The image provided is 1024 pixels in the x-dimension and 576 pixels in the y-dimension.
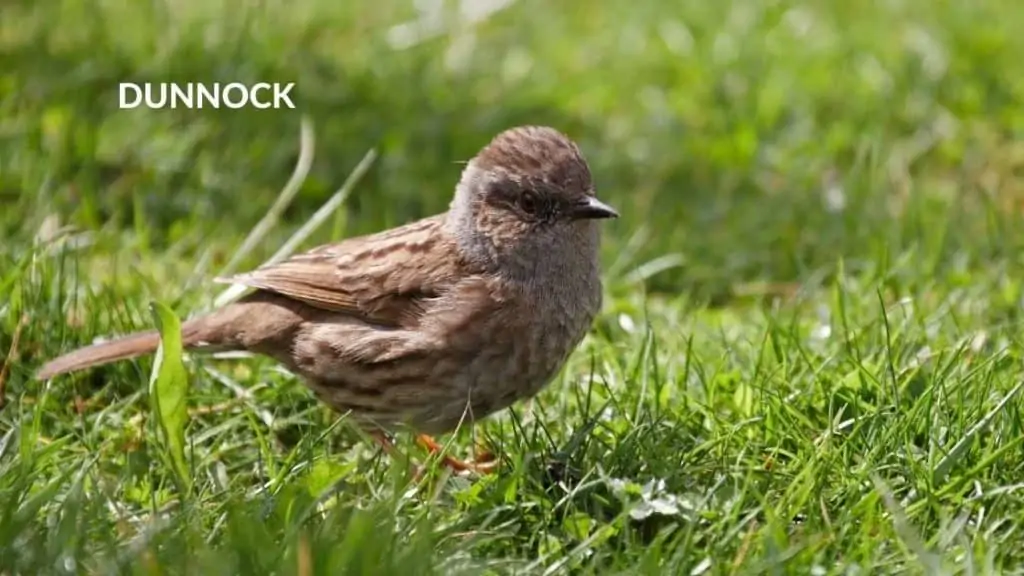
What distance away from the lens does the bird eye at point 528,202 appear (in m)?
5.37

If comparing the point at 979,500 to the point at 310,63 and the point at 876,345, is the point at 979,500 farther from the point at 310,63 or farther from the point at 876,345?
the point at 310,63

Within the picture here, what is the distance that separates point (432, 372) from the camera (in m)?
5.17

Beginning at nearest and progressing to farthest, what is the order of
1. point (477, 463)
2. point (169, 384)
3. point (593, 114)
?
1. point (169, 384)
2. point (477, 463)
3. point (593, 114)

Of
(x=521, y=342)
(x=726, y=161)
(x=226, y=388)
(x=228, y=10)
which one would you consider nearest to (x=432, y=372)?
(x=521, y=342)

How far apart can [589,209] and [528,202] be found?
8.8 inches

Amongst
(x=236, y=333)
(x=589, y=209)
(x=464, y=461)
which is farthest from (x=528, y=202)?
(x=236, y=333)

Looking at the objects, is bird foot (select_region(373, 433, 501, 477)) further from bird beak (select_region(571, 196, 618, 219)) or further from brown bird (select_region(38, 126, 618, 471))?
bird beak (select_region(571, 196, 618, 219))

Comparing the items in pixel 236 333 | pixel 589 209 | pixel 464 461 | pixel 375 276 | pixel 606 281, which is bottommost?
pixel 464 461

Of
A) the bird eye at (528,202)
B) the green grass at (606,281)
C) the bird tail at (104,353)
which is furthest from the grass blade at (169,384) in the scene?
the bird eye at (528,202)

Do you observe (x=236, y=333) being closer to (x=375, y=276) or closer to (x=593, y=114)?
(x=375, y=276)

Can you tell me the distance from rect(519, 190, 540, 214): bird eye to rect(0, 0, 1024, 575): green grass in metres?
0.63

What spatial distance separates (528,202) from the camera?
5.39 m

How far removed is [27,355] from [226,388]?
678mm

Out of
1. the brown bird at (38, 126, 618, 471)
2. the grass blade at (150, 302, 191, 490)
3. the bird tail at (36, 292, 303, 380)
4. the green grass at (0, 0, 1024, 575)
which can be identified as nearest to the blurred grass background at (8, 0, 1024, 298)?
the green grass at (0, 0, 1024, 575)
